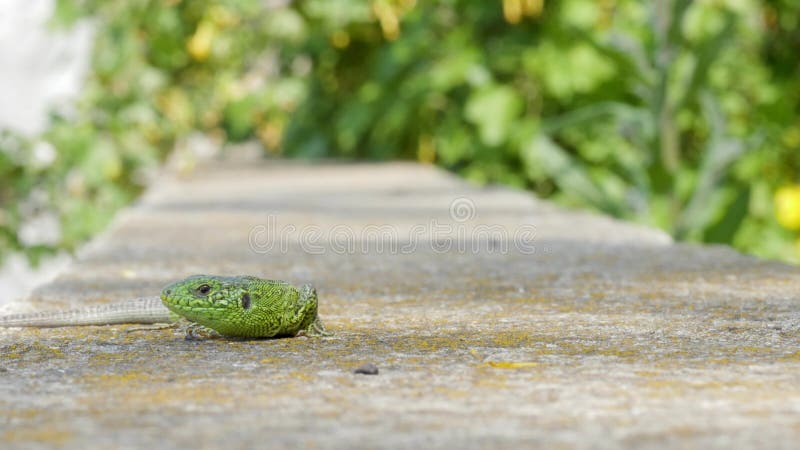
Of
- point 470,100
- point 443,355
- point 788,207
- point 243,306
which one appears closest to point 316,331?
point 243,306

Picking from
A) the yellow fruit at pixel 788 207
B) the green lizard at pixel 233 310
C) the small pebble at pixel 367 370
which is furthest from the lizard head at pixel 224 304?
the yellow fruit at pixel 788 207

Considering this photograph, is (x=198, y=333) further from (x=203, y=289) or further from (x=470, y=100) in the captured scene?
(x=470, y=100)

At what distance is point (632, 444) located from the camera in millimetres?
1430

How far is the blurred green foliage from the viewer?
523cm

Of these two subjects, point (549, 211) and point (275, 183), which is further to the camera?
point (275, 183)

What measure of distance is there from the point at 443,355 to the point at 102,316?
723mm

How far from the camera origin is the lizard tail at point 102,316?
2303mm

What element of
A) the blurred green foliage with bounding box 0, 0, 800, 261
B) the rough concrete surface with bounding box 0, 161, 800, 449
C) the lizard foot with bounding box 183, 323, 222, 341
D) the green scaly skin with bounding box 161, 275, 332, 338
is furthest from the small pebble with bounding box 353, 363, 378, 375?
the blurred green foliage with bounding box 0, 0, 800, 261

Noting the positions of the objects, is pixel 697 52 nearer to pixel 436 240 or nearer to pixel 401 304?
pixel 436 240

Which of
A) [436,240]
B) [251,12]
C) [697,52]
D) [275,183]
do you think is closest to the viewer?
[436,240]

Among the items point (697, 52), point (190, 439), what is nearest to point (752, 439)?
point (190, 439)

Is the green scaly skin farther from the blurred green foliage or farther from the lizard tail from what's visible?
the blurred green foliage

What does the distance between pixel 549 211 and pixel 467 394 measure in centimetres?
305

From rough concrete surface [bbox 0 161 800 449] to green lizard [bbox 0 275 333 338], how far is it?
0.11ft
